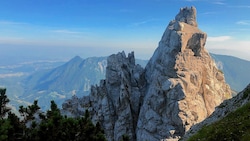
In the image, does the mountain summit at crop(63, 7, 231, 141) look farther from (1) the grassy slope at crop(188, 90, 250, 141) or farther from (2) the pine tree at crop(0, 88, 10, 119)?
(2) the pine tree at crop(0, 88, 10, 119)

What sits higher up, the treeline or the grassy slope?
the grassy slope

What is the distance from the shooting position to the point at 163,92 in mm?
99875

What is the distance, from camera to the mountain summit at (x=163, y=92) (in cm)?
9556

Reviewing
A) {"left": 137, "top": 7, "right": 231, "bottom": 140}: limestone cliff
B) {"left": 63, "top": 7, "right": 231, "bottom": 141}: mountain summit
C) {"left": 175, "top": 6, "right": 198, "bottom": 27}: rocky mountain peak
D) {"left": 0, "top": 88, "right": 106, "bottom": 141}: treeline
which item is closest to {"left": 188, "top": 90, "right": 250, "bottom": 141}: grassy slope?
{"left": 0, "top": 88, "right": 106, "bottom": 141}: treeline

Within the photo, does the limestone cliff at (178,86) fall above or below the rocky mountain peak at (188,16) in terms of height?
below

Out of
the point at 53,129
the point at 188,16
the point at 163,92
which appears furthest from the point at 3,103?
the point at 188,16

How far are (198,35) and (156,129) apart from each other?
152 feet

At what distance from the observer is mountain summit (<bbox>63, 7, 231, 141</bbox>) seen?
95.6 m

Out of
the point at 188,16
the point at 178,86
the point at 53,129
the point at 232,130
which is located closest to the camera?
the point at 232,130

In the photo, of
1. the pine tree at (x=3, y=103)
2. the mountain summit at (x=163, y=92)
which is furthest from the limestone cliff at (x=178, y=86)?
the pine tree at (x=3, y=103)

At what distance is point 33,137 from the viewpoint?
27.7m

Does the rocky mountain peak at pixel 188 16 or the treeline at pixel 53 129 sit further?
the rocky mountain peak at pixel 188 16

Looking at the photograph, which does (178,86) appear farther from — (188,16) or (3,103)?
(3,103)

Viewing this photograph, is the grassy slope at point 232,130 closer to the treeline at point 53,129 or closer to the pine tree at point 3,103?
the treeline at point 53,129
